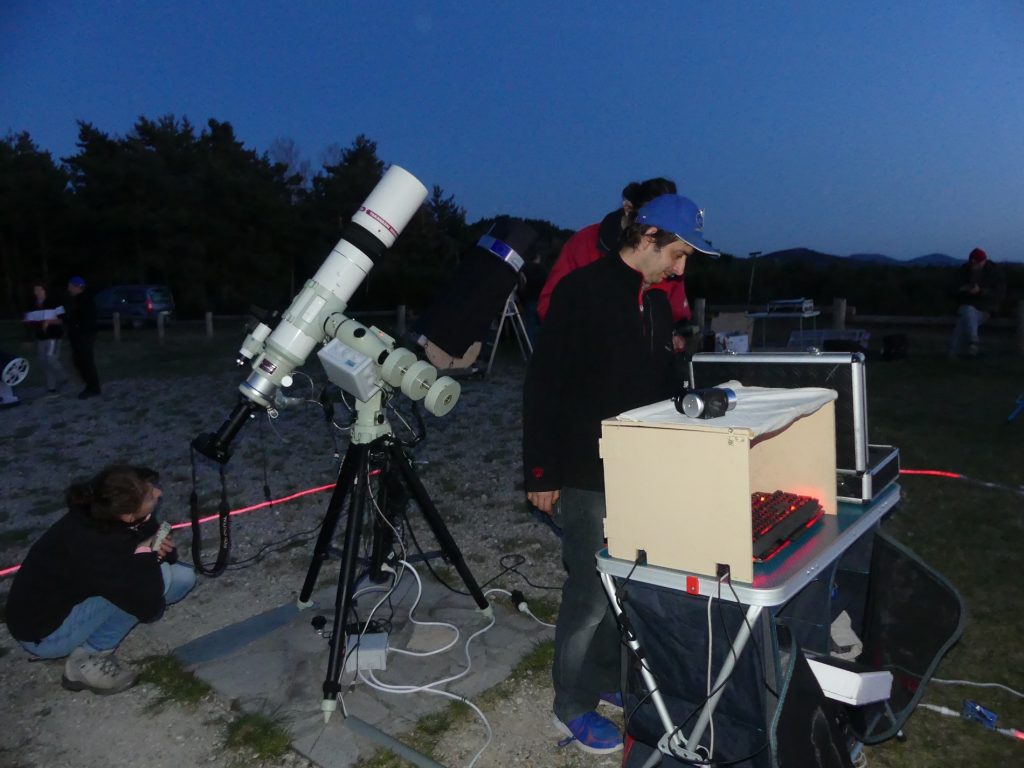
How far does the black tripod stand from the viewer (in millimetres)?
2725

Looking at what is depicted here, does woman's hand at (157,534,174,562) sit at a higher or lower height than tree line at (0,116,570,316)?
lower

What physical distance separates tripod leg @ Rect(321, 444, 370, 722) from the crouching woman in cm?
83

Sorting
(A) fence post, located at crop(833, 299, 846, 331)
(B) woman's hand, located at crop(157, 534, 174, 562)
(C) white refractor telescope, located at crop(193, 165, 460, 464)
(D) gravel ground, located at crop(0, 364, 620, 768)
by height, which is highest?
(C) white refractor telescope, located at crop(193, 165, 460, 464)

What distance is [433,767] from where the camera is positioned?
244 cm

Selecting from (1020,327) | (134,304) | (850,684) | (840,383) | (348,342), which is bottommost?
(850,684)

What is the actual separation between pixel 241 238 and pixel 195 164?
4105 millimetres

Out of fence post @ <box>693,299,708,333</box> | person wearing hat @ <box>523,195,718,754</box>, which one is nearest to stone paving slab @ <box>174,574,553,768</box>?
person wearing hat @ <box>523,195,718,754</box>

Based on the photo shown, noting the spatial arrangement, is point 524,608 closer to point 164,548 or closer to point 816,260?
point 164,548

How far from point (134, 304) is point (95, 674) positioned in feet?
68.7

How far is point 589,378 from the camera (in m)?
2.41

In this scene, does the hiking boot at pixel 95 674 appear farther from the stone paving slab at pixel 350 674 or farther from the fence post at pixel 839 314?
the fence post at pixel 839 314

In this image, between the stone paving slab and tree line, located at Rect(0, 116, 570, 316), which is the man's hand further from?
tree line, located at Rect(0, 116, 570, 316)

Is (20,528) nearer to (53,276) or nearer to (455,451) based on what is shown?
(455,451)

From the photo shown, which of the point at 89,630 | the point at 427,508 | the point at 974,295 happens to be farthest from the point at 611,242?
the point at 974,295
